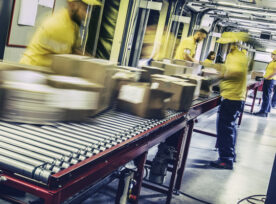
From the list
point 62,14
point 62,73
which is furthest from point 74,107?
point 62,14

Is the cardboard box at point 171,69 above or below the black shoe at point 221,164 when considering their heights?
above

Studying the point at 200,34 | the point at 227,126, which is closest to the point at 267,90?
the point at 200,34

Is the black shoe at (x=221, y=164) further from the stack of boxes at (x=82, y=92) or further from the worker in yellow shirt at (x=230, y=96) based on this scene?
the stack of boxes at (x=82, y=92)

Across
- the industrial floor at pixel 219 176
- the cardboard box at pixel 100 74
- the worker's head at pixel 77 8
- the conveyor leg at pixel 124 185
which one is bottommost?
the industrial floor at pixel 219 176

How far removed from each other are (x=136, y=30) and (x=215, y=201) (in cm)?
478

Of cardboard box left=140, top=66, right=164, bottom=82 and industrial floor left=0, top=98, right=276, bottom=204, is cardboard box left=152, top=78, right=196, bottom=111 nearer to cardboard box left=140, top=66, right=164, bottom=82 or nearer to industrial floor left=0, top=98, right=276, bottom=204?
cardboard box left=140, top=66, right=164, bottom=82

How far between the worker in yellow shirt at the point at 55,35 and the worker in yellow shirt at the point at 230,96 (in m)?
1.76

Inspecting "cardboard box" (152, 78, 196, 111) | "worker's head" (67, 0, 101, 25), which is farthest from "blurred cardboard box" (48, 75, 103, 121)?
"worker's head" (67, 0, 101, 25)

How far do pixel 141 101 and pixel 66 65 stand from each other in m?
0.49

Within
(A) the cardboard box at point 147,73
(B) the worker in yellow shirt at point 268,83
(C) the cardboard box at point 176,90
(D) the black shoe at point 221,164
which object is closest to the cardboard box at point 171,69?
(A) the cardboard box at point 147,73

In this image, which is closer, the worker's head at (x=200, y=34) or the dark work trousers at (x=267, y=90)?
the worker's head at (x=200, y=34)

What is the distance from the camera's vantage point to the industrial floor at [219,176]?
2974mm

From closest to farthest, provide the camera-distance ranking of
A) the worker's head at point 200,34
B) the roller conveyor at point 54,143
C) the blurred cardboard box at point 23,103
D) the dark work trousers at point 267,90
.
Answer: the roller conveyor at point 54,143 → the blurred cardboard box at point 23,103 → the worker's head at point 200,34 → the dark work trousers at point 267,90

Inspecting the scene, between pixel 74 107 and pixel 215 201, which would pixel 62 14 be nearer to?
pixel 74 107
